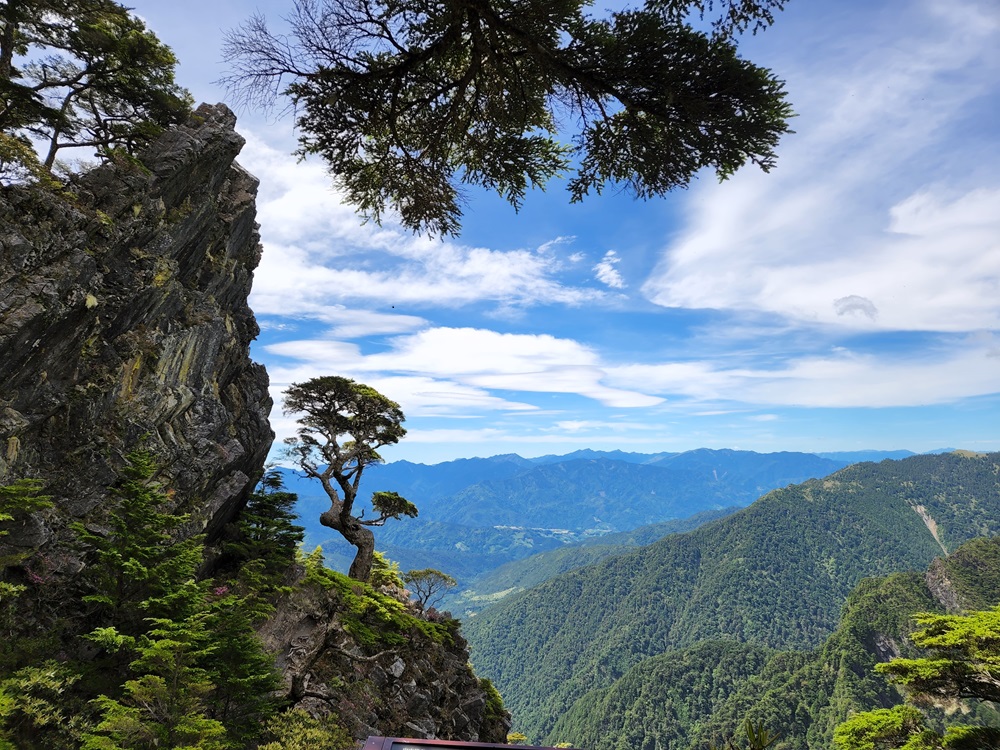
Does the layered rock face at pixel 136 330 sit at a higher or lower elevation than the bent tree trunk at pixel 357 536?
higher

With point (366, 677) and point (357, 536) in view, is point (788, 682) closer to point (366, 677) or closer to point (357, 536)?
point (357, 536)

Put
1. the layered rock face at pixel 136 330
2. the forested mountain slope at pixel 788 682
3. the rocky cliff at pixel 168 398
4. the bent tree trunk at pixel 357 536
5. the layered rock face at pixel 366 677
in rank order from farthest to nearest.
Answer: the forested mountain slope at pixel 788 682 → the bent tree trunk at pixel 357 536 → the layered rock face at pixel 366 677 → the layered rock face at pixel 136 330 → the rocky cliff at pixel 168 398

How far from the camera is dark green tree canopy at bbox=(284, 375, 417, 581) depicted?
18.5 m

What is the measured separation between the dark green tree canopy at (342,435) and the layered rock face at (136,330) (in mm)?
1639

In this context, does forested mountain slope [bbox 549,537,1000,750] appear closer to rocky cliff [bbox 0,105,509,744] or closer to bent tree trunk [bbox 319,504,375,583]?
bent tree trunk [bbox 319,504,375,583]

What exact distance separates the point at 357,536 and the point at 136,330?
34.6 ft

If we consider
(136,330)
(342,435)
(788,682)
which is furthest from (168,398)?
(788,682)

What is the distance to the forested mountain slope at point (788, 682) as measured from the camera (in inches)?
3740

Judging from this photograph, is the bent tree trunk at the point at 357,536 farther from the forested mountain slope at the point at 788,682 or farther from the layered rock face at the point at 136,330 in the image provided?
the forested mountain slope at the point at 788,682

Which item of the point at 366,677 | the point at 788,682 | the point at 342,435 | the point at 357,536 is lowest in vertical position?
the point at 788,682

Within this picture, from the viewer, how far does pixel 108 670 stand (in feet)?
24.7

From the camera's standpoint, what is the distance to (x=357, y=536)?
18.3m

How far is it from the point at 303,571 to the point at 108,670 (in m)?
7.63

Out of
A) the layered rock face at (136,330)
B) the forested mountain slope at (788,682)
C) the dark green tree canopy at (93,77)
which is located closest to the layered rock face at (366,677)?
the layered rock face at (136,330)
